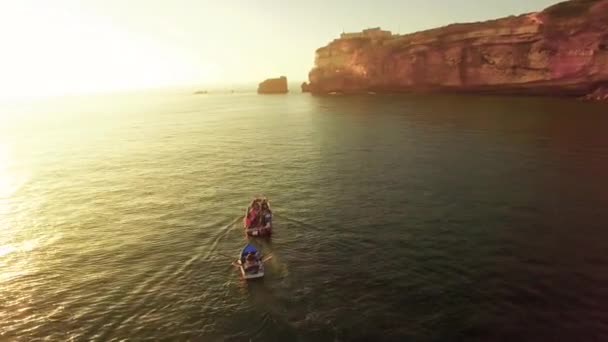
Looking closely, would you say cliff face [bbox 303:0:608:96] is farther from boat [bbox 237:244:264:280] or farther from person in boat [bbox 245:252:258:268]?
person in boat [bbox 245:252:258:268]

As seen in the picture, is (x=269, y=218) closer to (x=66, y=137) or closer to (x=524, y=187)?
(x=524, y=187)

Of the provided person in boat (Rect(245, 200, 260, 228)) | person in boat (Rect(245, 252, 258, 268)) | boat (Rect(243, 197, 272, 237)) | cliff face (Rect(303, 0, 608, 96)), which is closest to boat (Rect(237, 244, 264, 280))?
person in boat (Rect(245, 252, 258, 268))

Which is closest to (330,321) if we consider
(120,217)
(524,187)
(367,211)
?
(367,211)

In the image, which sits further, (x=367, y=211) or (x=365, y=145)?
(x=365, y=145)

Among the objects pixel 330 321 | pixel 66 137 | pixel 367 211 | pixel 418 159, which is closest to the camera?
pixel 330 321

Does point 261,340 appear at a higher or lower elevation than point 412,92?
lower

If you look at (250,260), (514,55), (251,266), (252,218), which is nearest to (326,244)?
(252,218)
